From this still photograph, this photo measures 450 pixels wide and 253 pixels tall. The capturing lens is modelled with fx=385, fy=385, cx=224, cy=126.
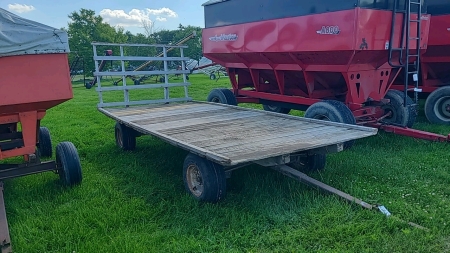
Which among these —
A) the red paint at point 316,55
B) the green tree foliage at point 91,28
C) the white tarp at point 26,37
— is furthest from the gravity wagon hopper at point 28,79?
the green tree foliage at point 91,28

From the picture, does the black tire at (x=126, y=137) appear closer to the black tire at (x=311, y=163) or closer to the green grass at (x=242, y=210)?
the green grass at (x=242, y=210)

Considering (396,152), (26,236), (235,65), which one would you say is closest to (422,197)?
(396,152)

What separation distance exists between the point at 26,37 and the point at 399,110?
20.2ft

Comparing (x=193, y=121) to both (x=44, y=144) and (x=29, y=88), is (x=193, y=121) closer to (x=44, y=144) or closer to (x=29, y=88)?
(x=29, y=88)

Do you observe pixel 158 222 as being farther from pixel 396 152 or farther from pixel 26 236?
pixel 396 152

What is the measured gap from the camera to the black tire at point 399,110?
7.01m

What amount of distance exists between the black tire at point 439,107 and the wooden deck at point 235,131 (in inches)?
153

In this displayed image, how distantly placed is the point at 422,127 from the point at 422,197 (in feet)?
12.7

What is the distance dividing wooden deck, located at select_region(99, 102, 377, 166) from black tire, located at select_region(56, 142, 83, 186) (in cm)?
94

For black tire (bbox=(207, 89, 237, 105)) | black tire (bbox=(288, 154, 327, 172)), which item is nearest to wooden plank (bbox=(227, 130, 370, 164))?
black tire (bbox=(288, 154, 327, 172))

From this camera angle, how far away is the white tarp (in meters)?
4.17

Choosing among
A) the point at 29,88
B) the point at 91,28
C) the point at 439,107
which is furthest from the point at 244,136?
the point at 91,28

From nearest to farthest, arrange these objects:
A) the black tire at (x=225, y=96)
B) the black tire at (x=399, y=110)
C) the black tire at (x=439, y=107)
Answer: the black tire at (x=399, y=110), the black tire at (x=439, y=107), the black tire at (x=225, y=96)

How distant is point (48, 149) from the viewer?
661 centimetres
